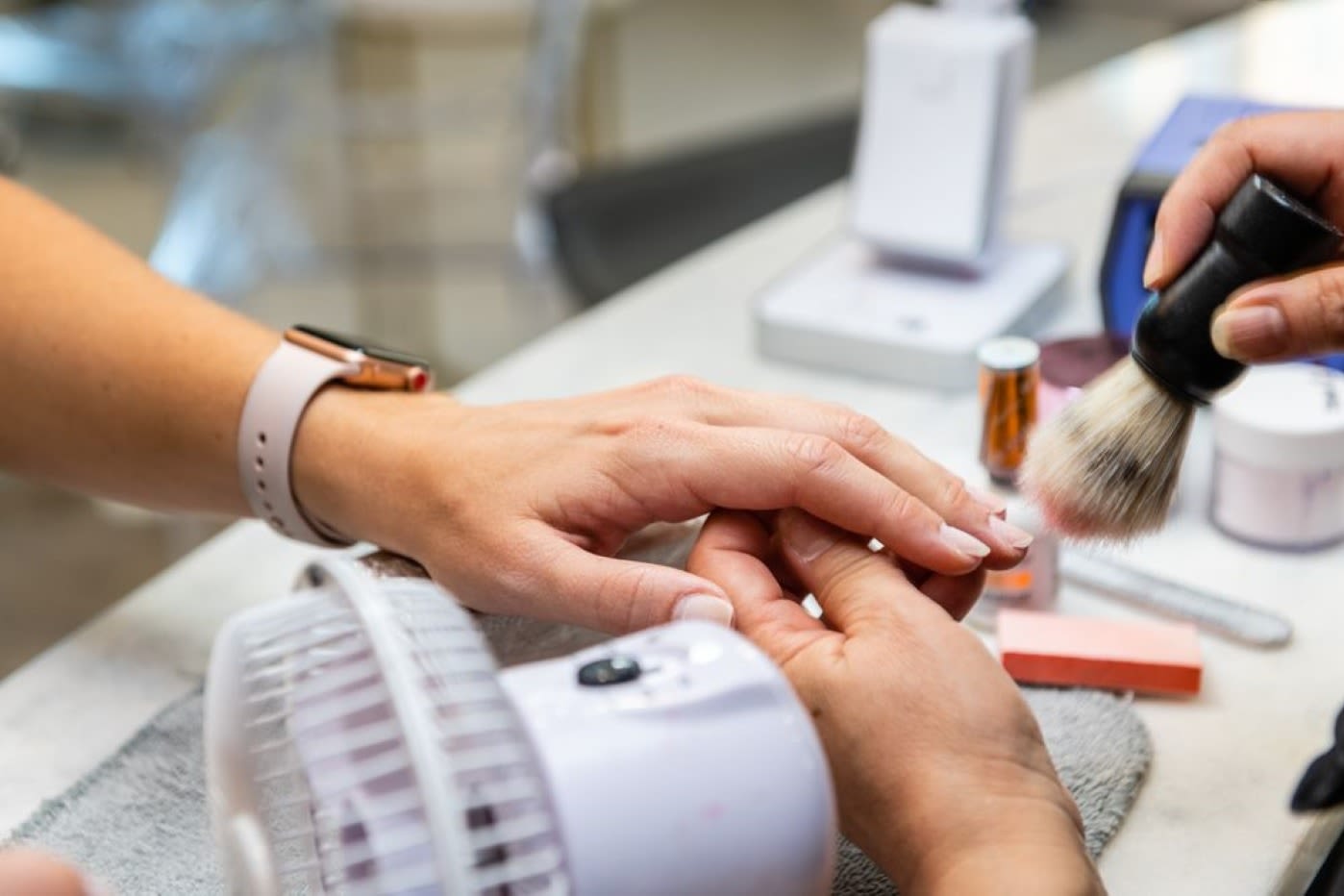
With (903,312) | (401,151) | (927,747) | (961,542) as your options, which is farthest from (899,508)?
(401,151)

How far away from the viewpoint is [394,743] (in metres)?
0.48

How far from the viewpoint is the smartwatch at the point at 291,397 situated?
818 millimetres

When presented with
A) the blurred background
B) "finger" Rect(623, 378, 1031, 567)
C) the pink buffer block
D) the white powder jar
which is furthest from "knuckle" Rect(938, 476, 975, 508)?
the blurred background

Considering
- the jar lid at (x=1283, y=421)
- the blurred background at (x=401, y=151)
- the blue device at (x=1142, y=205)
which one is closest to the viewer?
the jar lid at (x=1283, y=421)

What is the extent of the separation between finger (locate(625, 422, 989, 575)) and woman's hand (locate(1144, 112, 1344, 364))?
Answer: 144 mm

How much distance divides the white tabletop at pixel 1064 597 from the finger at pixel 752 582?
0.58 feet

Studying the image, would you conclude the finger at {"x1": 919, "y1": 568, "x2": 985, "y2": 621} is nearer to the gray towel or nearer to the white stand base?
the gray towel

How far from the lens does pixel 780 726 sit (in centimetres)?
49

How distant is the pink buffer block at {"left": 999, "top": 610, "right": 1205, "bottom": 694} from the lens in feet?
2.48

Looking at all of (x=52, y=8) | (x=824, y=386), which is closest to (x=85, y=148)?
(x=52, y=8)

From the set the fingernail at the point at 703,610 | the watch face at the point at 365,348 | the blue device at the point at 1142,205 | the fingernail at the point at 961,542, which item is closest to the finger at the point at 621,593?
the fingernail at the point at 703,610

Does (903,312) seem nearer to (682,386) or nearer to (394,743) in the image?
(682,386)

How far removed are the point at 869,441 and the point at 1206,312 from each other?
6.2 inches

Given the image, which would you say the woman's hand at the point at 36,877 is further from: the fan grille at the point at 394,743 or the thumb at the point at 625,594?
the thumb at the point at 625,594
